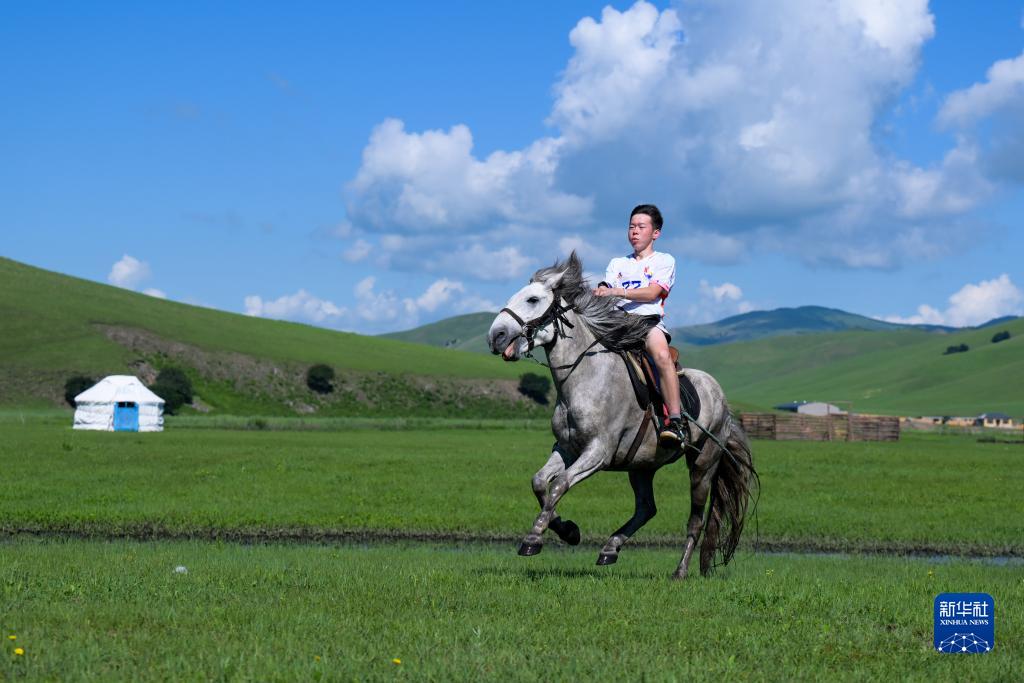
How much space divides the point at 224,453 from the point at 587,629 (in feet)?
127

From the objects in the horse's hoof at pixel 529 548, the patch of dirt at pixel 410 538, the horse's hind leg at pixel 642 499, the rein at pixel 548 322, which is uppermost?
the rein at pixel 548 322

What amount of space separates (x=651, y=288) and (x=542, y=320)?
5.50ft

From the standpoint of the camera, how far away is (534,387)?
151 metres

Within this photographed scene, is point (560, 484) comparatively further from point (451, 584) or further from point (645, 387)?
point (645, 387)

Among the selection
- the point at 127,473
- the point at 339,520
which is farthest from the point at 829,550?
the point at 127,473

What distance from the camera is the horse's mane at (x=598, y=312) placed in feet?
43.2

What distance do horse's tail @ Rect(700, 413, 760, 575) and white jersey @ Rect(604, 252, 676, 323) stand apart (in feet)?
8.52

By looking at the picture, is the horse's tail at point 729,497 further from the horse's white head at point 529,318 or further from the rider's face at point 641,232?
the horse's white head at point 529,318

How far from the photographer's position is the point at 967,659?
8805 millimetres

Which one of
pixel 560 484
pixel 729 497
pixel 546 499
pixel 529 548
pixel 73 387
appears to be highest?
pixel 73 387

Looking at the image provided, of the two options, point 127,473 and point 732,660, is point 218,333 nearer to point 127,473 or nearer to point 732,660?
point 127,473

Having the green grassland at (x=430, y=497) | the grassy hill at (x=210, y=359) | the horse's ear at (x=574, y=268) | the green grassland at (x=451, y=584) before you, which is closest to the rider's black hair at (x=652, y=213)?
the horse's ear at (x=574, y=268)

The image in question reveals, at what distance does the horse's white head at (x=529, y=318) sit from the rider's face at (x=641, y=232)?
1034 millimetres

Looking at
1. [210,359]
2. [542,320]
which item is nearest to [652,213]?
[542,320]
